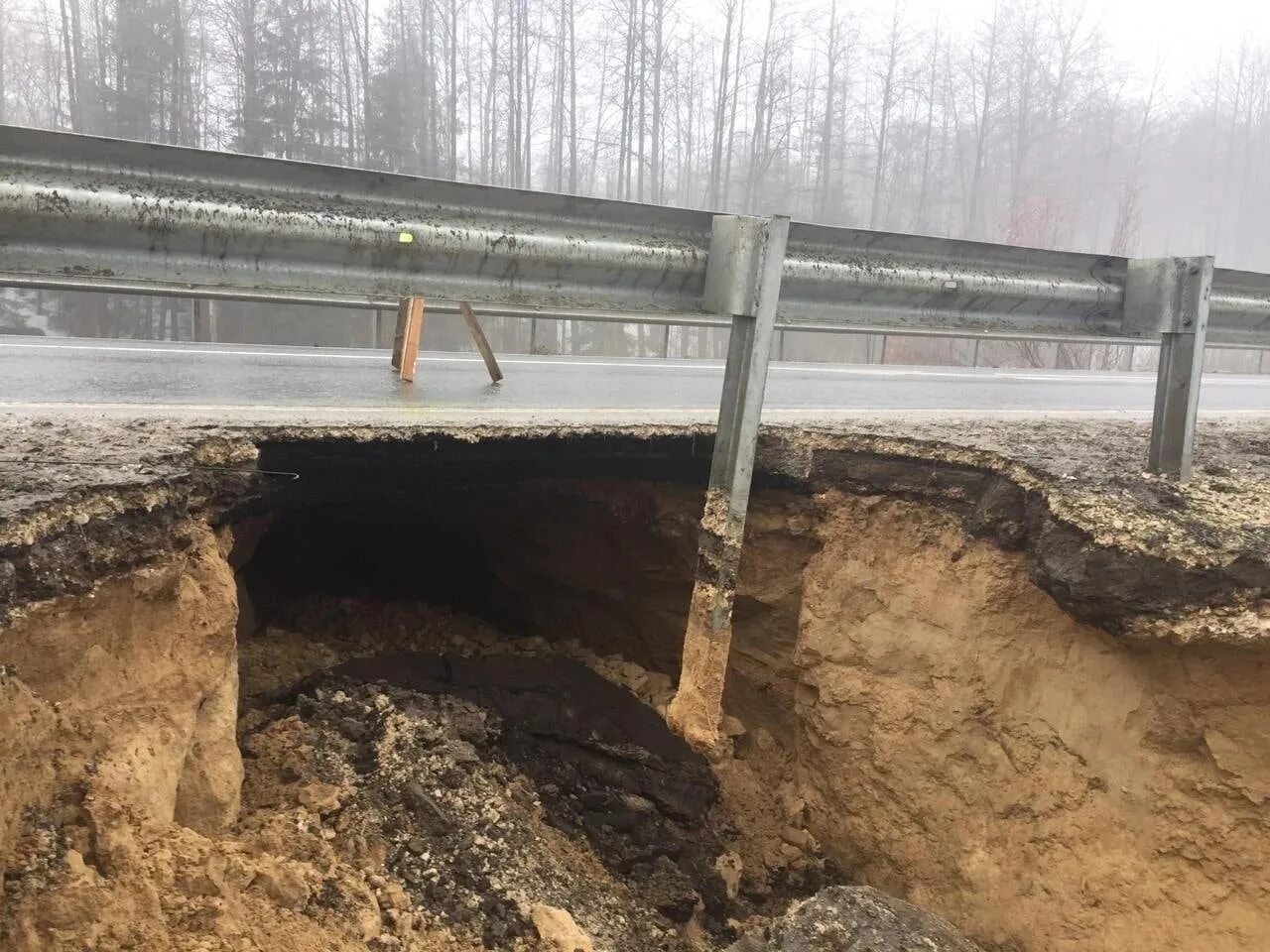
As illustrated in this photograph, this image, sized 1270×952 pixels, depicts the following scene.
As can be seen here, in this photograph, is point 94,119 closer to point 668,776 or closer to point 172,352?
point 172,352

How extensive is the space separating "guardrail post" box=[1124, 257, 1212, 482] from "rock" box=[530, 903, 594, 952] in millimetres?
3035

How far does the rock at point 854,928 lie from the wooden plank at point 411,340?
15.1ft

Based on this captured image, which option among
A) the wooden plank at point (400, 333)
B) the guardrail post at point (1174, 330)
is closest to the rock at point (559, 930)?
the guardrail post at point (1174, 330)

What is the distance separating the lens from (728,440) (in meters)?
3.20

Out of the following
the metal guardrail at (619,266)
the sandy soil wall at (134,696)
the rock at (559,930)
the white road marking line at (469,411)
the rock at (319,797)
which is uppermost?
the metal guardrail at (619,266)

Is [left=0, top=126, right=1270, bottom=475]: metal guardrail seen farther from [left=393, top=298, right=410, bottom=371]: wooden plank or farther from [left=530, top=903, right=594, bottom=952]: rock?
[left=393, top=298, right=410, bottom=371]: wooden plank

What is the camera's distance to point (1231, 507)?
3242mm

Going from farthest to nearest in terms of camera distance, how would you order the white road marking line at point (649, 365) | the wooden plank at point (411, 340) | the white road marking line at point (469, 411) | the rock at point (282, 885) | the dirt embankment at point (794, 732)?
the white road marking line at point (649, 365) → the wooden plank at point (411, 340) → the white road marking line at point (469, 411) → the rock at point (282, 885) → the dirt embankment at point (794, 732)

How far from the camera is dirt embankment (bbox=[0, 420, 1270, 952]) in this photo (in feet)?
7.91

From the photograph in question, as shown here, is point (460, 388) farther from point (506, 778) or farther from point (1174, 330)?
point (1174, 330)

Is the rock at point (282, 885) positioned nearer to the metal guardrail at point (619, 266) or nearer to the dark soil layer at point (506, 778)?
the dark soil layer at point (506, 778)

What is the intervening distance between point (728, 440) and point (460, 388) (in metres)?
3.48

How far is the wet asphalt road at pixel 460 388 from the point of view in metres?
4.75

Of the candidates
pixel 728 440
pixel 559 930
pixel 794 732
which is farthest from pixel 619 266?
pixel 794 732
